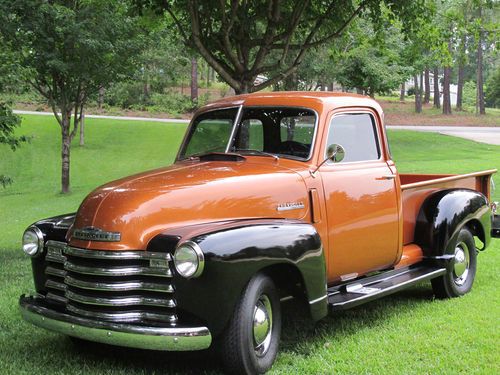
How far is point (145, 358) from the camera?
14.6 ft

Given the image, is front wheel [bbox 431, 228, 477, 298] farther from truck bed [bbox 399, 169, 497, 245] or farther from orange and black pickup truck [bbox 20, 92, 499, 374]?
truck bed [bbox 399, 169, 497, 245]

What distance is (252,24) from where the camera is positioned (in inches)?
358

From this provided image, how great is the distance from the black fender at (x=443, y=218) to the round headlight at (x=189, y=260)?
123 inches

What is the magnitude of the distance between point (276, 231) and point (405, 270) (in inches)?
84.9

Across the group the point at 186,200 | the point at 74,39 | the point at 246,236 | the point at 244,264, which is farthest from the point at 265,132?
the point at 74,39

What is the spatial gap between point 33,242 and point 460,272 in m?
4.17

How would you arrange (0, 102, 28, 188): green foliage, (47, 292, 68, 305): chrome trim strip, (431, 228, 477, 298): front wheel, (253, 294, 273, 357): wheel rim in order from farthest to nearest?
(0, 102, 28, 188): green foliage < (431, 228, 477, 298): front wheel < (47, 292, 68, 305): chrome trim strip < (253, 294, 273, 357): wheel rim

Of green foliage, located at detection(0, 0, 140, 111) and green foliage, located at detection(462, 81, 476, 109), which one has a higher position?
green foliage, located at detection(462, 81, 476, 109)

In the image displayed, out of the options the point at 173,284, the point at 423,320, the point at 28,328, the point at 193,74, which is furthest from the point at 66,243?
the point at 193,74

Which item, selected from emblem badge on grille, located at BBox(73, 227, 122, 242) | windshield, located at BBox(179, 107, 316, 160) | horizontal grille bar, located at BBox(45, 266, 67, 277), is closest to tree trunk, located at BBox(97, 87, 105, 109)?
windshield, located at BBox(179, 107, 316, 160)

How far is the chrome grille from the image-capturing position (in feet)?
12.3

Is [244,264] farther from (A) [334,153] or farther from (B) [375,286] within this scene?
(B) [375,286]

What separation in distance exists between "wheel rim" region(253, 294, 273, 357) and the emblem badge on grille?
39.5 inches

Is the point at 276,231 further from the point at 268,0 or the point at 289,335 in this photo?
the point at 268,0
